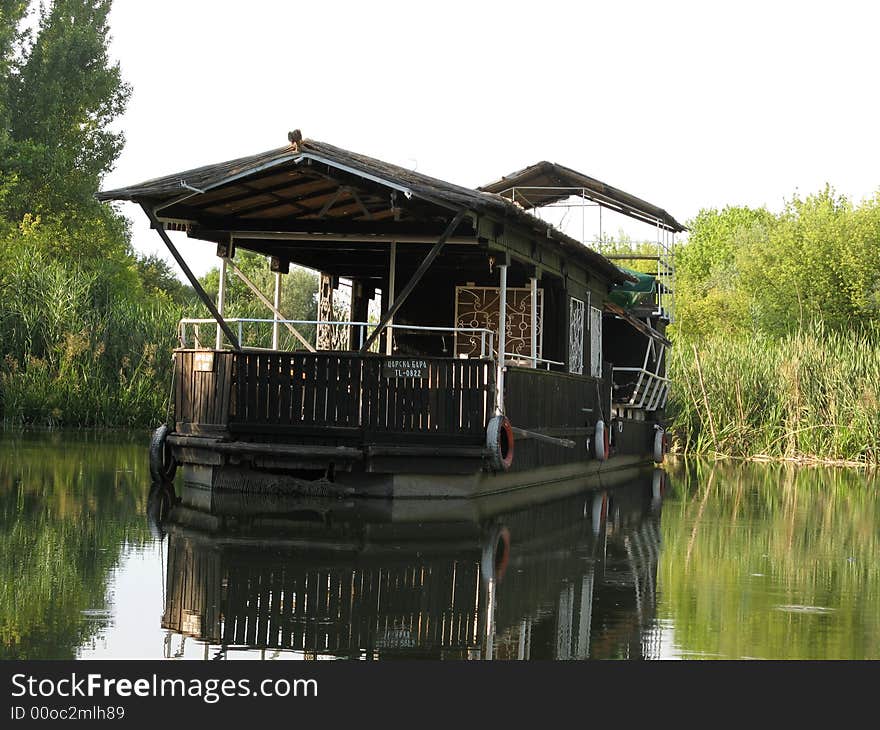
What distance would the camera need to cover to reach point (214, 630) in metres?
7.80

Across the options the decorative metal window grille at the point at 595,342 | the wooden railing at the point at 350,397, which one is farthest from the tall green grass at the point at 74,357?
the wooden railing at the point at 350,397

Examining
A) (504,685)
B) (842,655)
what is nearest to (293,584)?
(504,685)

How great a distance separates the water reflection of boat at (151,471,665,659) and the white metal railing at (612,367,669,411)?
11.3m

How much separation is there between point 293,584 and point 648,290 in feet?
64.0

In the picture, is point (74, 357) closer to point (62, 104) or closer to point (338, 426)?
point (338, 426)

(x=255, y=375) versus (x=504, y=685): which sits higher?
(x=255, y=375)

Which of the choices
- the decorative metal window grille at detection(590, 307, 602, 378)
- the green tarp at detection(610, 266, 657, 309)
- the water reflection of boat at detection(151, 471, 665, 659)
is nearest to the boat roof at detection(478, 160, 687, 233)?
the green tarp at detection(610, 266, 657, 309)

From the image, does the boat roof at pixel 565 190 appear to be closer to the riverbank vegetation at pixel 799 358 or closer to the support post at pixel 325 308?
the riverbank vegetation at pixel 799 358

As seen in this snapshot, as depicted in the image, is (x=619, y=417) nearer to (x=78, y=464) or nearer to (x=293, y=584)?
(x=78, y=464)

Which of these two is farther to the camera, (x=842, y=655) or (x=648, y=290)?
(x=648, y=290)

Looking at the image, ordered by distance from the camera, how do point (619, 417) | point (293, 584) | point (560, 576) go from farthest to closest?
1. point (619, 417)
2. point (560, 576)
3. point (293, 584)

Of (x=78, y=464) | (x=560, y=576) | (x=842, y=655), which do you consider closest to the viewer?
(x=842, y=655)

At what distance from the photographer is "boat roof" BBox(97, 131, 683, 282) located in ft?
51.8

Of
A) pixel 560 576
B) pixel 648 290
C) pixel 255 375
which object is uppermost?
pixel 648 290
